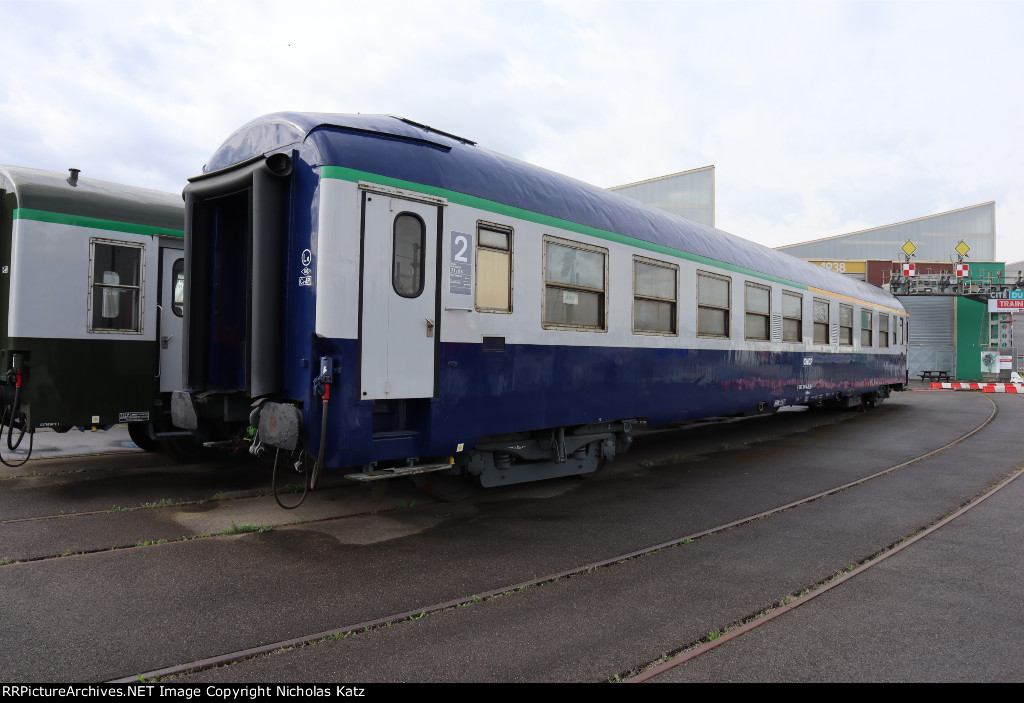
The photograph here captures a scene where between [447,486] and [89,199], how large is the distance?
209 inches

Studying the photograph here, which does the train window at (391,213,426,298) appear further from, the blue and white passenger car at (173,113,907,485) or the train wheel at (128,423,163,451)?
the train wheel at (128,423,163,451)

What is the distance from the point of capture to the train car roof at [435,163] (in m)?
5.08

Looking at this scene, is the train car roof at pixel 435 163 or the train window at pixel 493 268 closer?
the train car roof at pixel 435 163

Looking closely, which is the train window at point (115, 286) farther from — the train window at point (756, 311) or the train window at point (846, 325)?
the train window at point (846, 325)

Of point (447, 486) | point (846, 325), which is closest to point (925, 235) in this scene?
point (846, 325)

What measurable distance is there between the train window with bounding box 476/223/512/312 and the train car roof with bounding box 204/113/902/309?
1.07 ft

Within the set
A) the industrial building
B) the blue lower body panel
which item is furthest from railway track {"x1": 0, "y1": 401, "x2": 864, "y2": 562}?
the industrial building

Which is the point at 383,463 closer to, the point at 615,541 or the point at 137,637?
the point at 615,541

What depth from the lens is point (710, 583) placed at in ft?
14.3

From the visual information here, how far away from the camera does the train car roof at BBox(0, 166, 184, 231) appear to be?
6.73m

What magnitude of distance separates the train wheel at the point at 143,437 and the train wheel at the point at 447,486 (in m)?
4.34

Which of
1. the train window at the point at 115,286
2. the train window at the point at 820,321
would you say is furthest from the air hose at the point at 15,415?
the train window at the point at 820,321

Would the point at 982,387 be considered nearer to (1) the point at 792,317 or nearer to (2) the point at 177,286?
(1) the point at 792,317

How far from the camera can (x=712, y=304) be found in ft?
30.4
